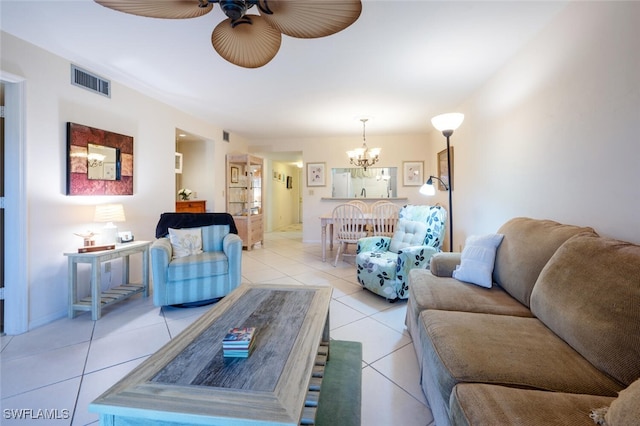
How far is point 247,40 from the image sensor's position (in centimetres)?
146

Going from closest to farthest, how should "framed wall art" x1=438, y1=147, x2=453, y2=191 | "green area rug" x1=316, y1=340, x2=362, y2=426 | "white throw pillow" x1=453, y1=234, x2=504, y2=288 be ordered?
1. "green area rug" x1=316, y1=340, x2=362, y2=426
2. "white throw pillow" x1=453, y1=234, x2=504, y2=288
3. "framed wall art" x1=438, y1=147, x2=453, y2=191

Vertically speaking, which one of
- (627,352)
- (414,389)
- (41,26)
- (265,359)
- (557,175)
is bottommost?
(414,389)

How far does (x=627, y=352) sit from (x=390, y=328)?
1.46 metres

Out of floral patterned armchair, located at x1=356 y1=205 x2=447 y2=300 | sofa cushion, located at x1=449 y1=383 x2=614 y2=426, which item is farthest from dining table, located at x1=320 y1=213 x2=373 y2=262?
sofa cushion, located at x1=449 y1=383 x2=614 y2=426

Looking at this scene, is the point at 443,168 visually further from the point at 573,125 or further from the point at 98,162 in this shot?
the point at 98,162

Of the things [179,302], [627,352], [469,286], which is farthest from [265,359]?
[179,302]

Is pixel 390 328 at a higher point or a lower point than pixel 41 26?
lower

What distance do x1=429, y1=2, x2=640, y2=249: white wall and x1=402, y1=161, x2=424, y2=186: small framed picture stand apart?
2.75 m

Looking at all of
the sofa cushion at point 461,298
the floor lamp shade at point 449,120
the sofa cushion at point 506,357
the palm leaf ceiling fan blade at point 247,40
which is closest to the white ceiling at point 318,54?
the floor lamp shade at point 449,120

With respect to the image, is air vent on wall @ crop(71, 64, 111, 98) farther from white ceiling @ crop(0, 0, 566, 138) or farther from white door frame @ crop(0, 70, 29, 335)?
white door frame @ crop(0, 70, 29, 335)

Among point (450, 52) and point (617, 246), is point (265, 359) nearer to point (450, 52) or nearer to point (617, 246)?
point (617, 246)

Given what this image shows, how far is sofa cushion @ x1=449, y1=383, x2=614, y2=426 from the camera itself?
2.41 feet

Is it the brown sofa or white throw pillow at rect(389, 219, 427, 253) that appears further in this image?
white throw pillow at rect(389, 219, 427, 253)

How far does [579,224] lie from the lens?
172 cm
